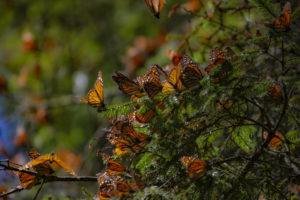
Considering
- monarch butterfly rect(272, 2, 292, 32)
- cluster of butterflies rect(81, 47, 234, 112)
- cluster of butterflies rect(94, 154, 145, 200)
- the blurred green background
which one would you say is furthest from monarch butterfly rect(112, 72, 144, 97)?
the blurred green background

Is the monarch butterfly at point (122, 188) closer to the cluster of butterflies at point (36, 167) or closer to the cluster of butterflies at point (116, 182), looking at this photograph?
the cluster of butterflies at point (116, 182)

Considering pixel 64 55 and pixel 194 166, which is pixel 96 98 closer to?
pixel 194 166

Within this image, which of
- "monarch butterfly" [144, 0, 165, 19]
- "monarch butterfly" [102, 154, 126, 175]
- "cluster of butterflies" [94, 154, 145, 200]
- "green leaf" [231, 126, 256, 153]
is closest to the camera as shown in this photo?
"cluster of butterflies" [94, 154, 145, 200]

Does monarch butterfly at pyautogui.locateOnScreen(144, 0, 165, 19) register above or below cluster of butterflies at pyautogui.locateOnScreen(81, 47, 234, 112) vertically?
above

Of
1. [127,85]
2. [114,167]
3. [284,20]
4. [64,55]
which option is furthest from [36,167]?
[64,55]

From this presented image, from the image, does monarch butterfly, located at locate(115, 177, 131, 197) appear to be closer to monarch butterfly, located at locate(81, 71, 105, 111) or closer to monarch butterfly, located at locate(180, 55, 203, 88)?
monarch butterfly, located at locate(81, 71, 105, 111)

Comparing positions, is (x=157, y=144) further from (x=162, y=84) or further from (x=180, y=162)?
(x=162, y=84)

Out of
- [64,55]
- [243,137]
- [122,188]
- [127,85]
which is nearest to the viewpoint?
[122,188]
